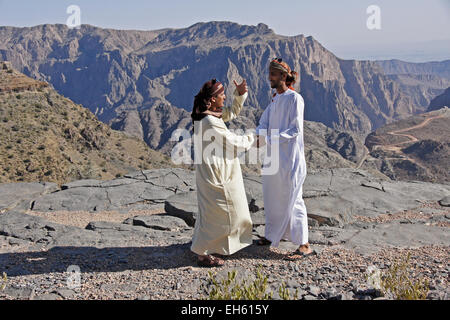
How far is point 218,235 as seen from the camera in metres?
4.33

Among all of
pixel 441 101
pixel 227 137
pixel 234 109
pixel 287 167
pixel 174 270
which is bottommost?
pixel 174 270

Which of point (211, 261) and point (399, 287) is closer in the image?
point (399, 287)

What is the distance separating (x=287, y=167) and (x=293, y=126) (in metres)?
0.47

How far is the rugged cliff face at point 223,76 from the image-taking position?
540 feet

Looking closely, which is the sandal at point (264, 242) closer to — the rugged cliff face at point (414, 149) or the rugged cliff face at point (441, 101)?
the rugged cliff face at point (414, 149)

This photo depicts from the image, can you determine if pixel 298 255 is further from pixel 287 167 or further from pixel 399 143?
pixel 399 143

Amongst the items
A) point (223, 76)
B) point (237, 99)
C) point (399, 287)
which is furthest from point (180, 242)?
point (223, 76)

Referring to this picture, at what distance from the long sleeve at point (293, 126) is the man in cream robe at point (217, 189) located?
296 millimetres

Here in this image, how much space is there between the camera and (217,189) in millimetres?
4297

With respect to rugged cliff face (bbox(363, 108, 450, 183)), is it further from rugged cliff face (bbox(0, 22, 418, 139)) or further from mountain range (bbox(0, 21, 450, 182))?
rugged cliff face (bbox(0, 22, 418, 139))

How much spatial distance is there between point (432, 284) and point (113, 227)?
4.50 m

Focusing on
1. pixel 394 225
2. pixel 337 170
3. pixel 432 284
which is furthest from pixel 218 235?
pixel 337 170

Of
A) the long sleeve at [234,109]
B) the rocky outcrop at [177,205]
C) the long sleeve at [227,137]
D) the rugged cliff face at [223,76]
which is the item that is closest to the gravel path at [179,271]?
the rocky outcrop at [177,205]
